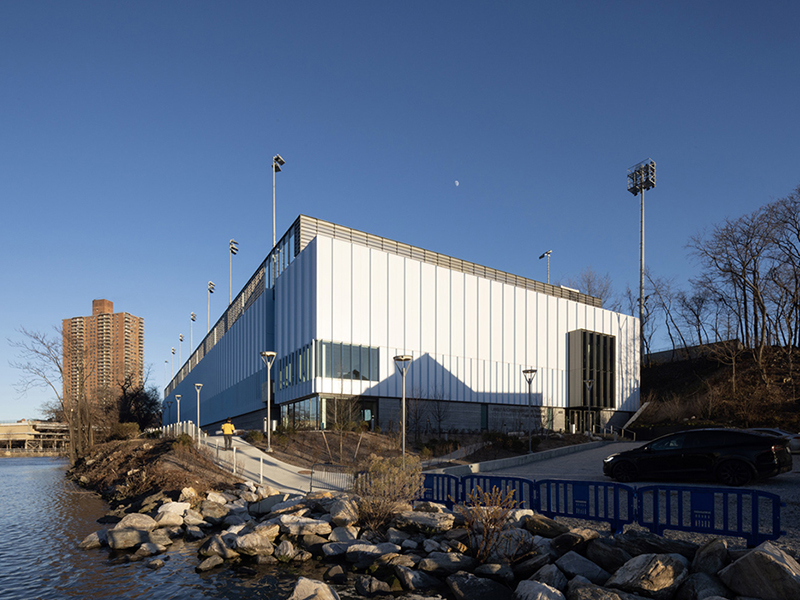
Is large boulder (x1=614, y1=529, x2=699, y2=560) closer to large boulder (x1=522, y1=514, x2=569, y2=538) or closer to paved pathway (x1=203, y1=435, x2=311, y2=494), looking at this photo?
large boulder (x1=522, y1=514, x2=569, y2=538)

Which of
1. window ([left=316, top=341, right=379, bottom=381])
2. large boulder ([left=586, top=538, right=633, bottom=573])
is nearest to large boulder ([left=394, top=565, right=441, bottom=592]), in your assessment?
large boulder ([left=586, top=538, right=633, bottom=573])

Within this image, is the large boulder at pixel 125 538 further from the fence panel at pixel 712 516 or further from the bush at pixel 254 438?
the bush at pixel 254 438

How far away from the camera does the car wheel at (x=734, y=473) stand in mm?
15523

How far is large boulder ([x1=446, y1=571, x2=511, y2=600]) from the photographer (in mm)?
9344

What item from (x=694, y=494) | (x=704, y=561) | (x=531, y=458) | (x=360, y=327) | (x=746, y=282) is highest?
(x=746, y=282)

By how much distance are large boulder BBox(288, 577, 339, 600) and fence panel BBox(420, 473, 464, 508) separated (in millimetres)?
5956

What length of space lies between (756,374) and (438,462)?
131 feet

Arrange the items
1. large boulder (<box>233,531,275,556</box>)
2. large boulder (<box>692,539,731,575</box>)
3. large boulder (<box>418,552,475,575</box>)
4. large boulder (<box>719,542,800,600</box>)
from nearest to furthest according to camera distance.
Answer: large boulder (<box>719,542,800,600</box>)
large boulder (<box>692,539,731,575</box>)
large boulder (<box>418,552,475,575</box>)
large boulder (<box>233,531,275,556</box>)

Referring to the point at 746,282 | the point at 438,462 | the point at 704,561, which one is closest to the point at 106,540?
the point at 704,561

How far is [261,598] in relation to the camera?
32.2ft

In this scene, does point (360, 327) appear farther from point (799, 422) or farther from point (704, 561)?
point (704, 561)

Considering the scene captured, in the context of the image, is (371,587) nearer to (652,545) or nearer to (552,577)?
(552,577)

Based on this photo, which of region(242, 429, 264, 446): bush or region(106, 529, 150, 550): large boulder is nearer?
region(106, 529, 150, 550): large boulder

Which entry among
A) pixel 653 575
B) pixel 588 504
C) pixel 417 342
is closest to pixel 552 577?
pixel 653 575
